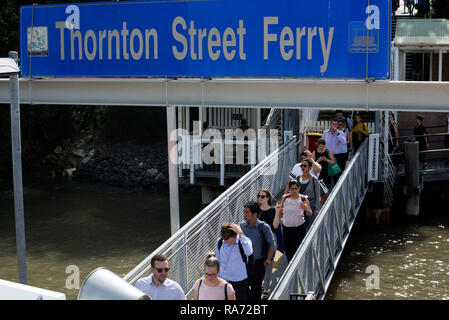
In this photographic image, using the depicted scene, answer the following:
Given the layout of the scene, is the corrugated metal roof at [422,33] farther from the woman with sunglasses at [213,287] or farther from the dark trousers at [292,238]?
the woman with sunglasses at [213,287]

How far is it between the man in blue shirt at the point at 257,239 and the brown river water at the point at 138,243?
573 cm

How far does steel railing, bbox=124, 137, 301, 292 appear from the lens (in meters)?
9.07

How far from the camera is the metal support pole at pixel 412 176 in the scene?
61.3ft

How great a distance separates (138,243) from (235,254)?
11724 millimetres

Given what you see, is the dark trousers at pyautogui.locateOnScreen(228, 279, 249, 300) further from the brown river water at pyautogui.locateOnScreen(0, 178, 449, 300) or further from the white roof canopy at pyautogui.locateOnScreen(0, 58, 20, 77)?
the brown river water at pyautogui.locateOnScreen(0, 178, 449, 300)

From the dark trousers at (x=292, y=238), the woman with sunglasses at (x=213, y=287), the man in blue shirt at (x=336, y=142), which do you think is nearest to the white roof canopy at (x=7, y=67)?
the woman with sunglasses at (x=213, y=287)

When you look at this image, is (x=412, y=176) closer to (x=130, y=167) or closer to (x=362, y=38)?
(x=362, y=38)

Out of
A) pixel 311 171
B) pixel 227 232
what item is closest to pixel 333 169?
pixel 311 171

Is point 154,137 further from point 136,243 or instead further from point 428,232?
point 428,232

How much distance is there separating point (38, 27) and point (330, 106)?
485cm

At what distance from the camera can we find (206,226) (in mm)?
10641

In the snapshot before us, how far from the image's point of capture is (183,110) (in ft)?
77.7

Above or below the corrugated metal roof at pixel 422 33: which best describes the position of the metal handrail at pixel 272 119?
below

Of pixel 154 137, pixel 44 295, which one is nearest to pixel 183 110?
pixel 154 137
